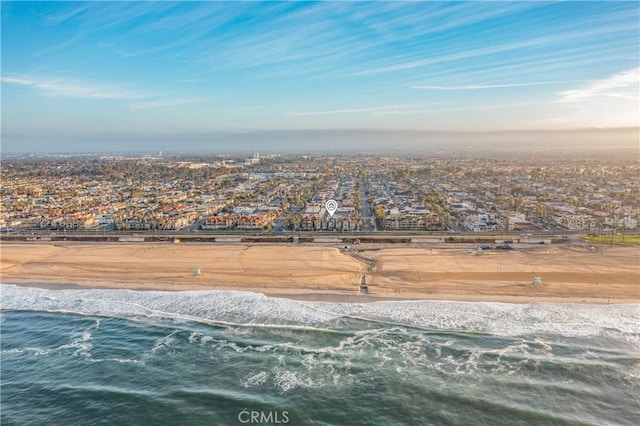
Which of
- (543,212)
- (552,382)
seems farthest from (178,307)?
(543,212)

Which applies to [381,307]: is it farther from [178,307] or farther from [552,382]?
[178,307]

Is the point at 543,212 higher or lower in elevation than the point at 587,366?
higher
